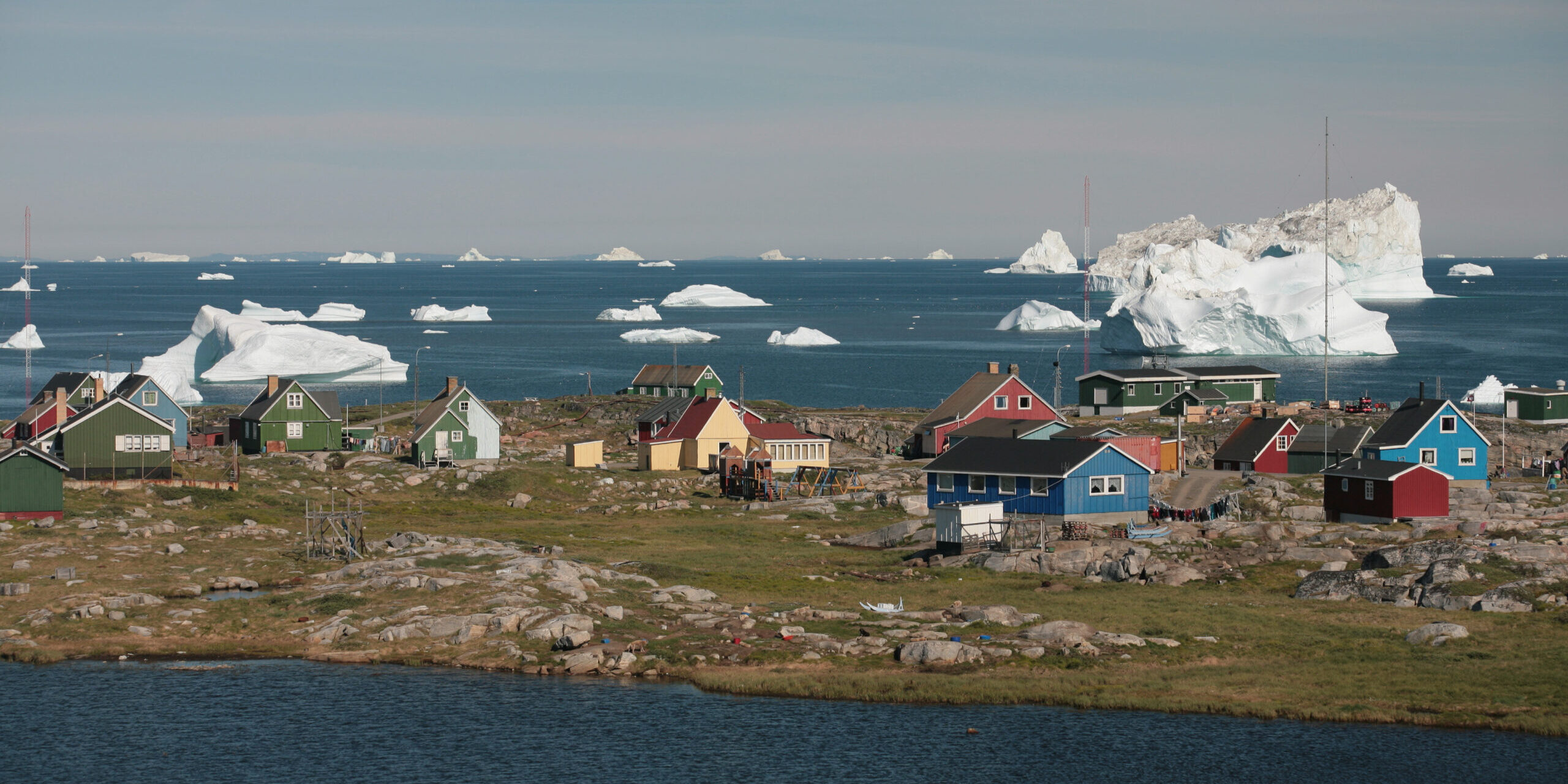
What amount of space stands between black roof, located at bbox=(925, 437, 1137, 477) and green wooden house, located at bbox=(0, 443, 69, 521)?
98.2 ft

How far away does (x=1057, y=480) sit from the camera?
167ft

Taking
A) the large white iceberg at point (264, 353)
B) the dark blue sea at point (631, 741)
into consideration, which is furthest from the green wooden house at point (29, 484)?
the large white iceberg at point (264, 353)

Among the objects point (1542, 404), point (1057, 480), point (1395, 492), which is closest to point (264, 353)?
point (1057, 480)

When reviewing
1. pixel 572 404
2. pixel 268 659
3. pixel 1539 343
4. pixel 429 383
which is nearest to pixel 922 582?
pixel 268 659

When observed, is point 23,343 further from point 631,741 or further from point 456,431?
point 631,741

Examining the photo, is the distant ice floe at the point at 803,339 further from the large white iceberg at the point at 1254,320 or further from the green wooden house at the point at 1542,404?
the green wooden house at the point at 1542,404

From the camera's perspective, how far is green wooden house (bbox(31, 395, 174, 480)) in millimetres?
56875

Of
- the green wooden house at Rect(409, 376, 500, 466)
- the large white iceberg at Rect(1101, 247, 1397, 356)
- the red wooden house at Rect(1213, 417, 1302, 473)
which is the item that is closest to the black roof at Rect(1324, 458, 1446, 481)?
the red wooden house at Rect(1213, 417, 1302, 473)

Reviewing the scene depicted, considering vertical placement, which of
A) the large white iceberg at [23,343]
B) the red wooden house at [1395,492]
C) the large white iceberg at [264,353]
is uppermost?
the large white iceberg at [23,343]

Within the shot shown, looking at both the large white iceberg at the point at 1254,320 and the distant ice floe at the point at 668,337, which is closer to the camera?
the large white iceberg at the point at 1254,320

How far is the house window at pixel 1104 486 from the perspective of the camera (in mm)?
51531

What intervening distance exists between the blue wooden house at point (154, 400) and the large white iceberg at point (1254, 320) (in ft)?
330

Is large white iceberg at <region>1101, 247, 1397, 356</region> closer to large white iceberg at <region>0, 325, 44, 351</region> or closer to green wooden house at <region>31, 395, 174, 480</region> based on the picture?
green wooden house at <region>31, 395, 174, 480</region>

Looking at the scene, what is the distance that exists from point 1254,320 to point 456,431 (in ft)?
318
